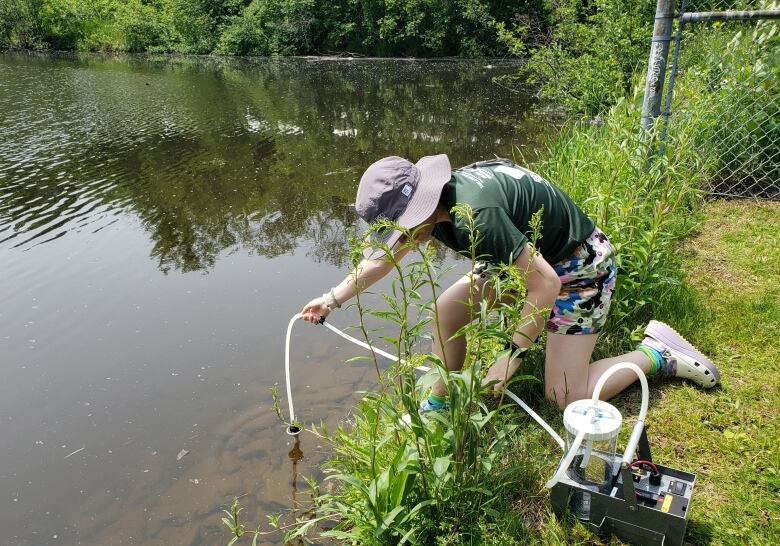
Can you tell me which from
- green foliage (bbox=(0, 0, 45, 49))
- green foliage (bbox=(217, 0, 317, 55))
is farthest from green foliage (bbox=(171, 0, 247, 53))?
green foliage (bbox=(0, 0, 45, 49))

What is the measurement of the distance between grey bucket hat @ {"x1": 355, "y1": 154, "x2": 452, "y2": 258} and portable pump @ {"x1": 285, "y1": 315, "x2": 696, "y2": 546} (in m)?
0.78

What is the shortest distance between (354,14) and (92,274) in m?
25.0

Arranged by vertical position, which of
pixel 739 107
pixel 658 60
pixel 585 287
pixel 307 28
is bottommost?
pixel 307 28

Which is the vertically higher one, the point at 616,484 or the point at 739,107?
the point at 739,107

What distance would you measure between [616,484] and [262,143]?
963 centimetres

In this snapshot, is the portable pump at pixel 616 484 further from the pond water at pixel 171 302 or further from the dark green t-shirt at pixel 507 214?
the pond water at pixel 171 302

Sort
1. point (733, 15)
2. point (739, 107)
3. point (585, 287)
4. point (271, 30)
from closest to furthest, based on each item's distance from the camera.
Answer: point (585, 287), point (733, 15), point (739, 107), point (271, 30)

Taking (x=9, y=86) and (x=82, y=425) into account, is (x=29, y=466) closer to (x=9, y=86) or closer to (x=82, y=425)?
(x=82, y=425)

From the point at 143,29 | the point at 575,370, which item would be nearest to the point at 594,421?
the point at 575,370

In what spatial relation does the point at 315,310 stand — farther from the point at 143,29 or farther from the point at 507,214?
the point at 143,29

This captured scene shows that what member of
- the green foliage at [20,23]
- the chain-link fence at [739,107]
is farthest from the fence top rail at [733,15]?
the green foliage at [20,23]

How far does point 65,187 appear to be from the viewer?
27.0 feet

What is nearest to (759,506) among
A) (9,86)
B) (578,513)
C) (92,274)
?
(578,513)

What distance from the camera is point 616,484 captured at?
189 cm
